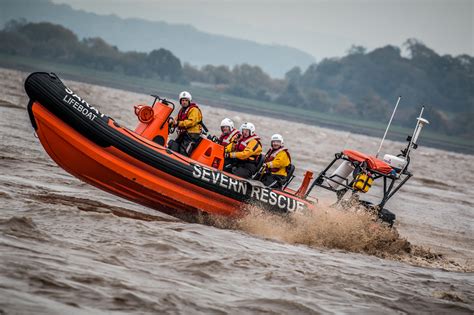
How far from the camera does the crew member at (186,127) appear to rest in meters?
10.1

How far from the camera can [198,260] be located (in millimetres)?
6980

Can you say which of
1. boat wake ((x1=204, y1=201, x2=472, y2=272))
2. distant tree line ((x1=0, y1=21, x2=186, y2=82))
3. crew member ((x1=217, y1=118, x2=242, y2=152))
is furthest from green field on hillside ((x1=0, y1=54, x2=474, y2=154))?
boat wake ((x1=204, y1=201, x2=472, y2=272))

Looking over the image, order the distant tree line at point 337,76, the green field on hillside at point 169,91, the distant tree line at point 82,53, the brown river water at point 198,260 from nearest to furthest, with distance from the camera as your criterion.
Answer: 1. the brown river water at point 198,260
2. the green field on hillside at point 169,91
3. the distant tree line at point 82,53
4. the distant tree line at point 337,76

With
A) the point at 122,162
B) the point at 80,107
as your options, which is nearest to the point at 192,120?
the point at 122,162

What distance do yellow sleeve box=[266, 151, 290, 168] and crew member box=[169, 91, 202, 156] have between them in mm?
1001

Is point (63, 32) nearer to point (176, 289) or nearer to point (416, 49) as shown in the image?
point (416, 49)

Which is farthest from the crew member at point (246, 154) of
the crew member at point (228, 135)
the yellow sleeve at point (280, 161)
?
the yellow sleeve at point (280, 161)

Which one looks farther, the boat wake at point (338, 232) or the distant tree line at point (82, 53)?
the distant tree line at point (82, 53)

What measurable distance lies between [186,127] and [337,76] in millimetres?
120340

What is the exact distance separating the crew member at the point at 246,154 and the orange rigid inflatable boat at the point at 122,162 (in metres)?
0.46

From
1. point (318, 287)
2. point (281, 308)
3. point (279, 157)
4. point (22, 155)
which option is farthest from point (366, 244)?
point (22, 155)

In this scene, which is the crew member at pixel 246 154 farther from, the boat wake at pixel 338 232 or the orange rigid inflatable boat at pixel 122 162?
the boat wake at pixel 338 232

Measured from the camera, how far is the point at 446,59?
13362cm

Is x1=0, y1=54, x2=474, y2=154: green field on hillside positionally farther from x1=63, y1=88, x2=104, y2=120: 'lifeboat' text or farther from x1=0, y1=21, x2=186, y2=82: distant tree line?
x1=63, y1=88, x2=104, y2=120: 'lifeboat' text
